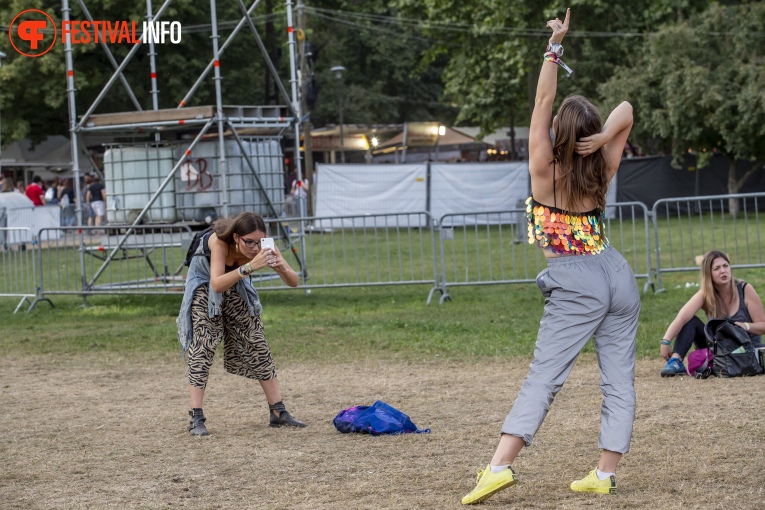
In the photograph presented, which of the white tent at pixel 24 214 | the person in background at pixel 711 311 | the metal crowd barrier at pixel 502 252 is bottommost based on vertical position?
the person in background at pixel 711 311

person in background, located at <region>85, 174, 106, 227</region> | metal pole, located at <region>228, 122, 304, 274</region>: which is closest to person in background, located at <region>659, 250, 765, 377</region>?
metal pole, located at <region>228, 122, 304, 274</region>

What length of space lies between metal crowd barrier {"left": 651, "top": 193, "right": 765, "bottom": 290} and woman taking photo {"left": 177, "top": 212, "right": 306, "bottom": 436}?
21.9 ft

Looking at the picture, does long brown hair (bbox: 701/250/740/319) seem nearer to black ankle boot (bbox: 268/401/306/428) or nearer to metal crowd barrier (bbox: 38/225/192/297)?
black ankle boot (bbox: 268/401/306/428)

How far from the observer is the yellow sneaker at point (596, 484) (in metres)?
4.97

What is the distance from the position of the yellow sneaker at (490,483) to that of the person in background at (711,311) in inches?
154

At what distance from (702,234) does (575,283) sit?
10.4 m

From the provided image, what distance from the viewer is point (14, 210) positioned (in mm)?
27359

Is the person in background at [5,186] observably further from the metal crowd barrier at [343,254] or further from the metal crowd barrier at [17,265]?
the metal crowd barrier at [17,265]

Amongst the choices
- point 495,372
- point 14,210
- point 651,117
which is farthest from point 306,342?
point 651,117

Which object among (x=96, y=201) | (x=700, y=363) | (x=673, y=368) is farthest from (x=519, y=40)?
(x=700, y=363)

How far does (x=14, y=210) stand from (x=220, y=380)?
1982 cm

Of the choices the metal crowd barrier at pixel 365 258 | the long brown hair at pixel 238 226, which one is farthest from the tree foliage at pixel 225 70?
the long brown hair at pixel 238 226

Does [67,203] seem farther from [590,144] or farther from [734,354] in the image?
[590,144]

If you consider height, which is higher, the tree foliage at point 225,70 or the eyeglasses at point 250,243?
the tree foliage at point 225,70
